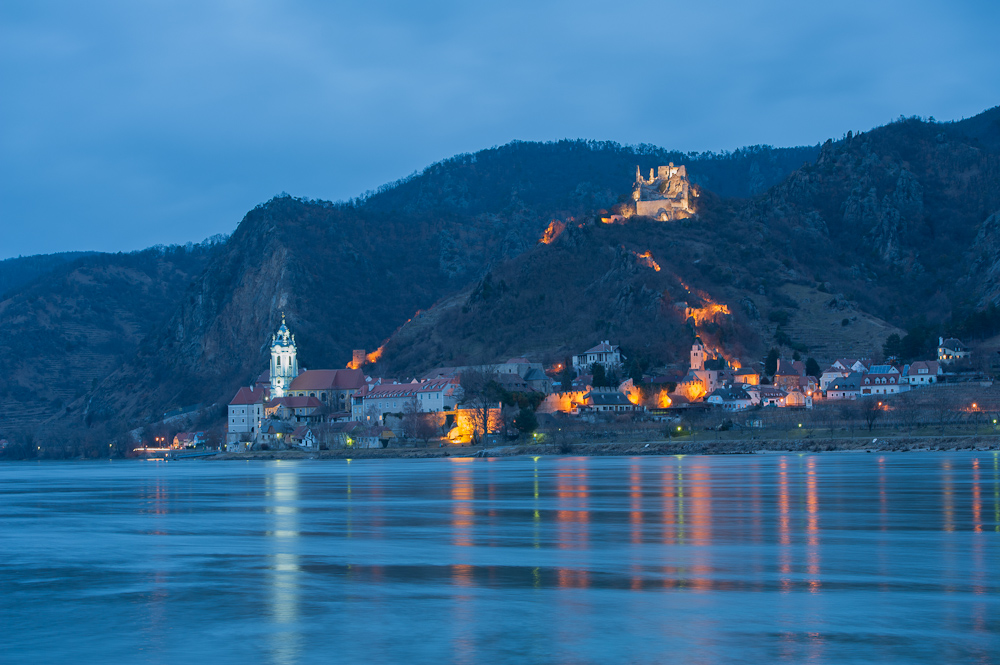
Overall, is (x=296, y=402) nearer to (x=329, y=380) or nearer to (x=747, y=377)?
(x=329, y=380)

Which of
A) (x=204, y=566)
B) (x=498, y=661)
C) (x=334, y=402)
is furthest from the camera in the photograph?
(x=334, y=402)

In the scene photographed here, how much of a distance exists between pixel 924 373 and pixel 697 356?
2630cm

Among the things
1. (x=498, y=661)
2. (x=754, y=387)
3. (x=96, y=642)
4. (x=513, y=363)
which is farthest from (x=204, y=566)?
(x=513, y=363)

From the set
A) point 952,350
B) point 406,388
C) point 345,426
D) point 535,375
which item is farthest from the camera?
point 535,375

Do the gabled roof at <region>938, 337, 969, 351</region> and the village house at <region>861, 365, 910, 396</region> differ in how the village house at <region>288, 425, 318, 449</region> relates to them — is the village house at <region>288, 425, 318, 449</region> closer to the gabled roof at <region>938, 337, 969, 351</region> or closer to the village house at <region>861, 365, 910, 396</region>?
the village house at <region>861, 365, 910, 396</region>

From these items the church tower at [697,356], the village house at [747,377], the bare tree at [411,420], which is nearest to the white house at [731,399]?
the village house at [747,377]

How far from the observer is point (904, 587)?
656 inches

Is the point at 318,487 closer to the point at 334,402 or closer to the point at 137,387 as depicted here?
the point at 334,402

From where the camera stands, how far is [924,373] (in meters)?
93.7

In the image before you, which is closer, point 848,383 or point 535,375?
point 848,383

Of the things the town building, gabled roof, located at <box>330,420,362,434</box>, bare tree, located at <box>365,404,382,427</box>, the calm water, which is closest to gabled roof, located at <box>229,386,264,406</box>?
gabled roof, located at <box>330,420,362,434</box>

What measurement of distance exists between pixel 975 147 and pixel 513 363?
398ft

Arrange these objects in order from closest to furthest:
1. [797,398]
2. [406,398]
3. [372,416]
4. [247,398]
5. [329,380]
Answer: [797,398]
[406,398]
[372,416]
[247,398]
[329,380]

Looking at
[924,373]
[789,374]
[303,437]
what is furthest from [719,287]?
[303,437]
